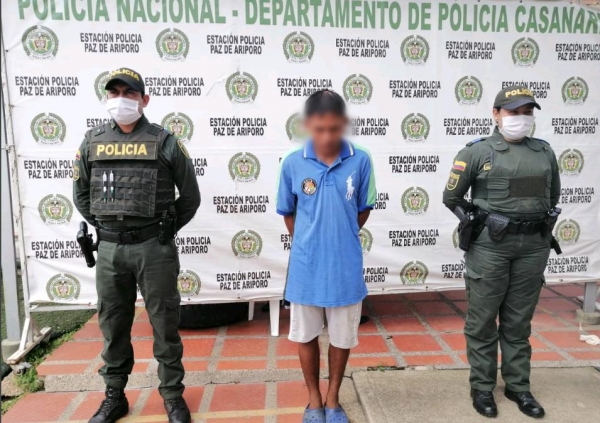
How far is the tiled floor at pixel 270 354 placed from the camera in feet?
9.45

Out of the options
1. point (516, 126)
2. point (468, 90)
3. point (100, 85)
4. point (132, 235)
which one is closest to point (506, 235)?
point (516, 126)

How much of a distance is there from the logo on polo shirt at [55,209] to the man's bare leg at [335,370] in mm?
2406

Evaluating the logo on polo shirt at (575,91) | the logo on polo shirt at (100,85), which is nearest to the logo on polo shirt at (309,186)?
the logo on polo shirt at (100,85)

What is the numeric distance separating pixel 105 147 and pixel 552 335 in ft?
12.8

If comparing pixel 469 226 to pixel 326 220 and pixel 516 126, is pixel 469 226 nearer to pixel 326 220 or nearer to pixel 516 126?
pixel 516 126

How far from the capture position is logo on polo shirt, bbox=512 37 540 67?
387 cm

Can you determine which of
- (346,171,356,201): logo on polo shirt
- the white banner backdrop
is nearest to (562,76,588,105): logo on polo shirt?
the white banner backdrop

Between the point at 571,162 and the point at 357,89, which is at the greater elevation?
the point at 357,89

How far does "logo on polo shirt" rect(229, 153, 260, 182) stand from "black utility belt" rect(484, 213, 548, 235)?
1875 millimetres

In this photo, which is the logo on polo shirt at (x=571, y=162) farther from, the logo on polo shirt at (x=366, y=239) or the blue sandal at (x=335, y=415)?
the blue sandal at (x=335, y=415)

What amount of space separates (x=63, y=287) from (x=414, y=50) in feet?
11.7

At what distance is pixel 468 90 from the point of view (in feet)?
12.7

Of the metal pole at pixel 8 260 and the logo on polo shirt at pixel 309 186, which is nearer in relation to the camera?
the logo on polo shirt at pixel 309 186

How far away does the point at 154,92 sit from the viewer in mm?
3535
